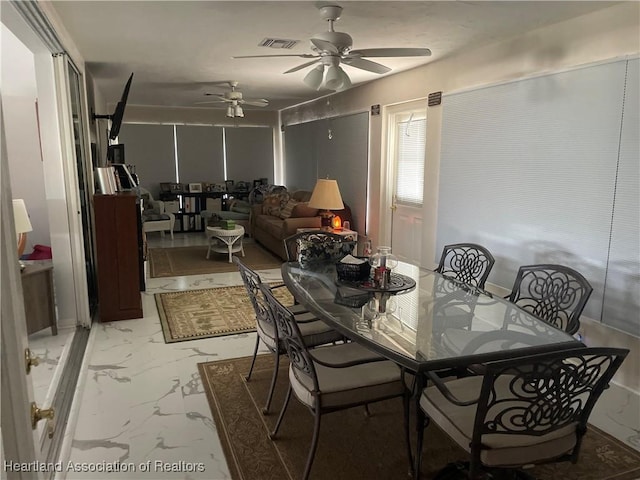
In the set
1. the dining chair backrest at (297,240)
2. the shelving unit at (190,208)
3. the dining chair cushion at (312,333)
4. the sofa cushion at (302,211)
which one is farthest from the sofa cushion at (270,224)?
the dining chair cushion at (312,333)

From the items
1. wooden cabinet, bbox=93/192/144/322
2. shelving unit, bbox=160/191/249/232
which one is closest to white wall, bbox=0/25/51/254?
wooden cabinet, bbox=93/192/144/322

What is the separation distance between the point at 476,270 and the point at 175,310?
2655 mm

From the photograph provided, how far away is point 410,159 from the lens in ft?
16.9

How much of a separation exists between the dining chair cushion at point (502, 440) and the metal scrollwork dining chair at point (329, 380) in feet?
0.84

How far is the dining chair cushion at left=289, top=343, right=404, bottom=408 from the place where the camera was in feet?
6.49

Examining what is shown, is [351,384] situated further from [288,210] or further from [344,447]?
[288,210]

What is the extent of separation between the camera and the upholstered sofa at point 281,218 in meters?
6.16

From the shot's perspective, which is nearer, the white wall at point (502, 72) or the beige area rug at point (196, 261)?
the white wall at point (502, 72)

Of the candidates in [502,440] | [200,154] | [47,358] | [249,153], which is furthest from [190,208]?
[502,440]

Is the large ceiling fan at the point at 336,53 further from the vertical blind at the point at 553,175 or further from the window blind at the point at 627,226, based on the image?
the window blind at the point at 627,226

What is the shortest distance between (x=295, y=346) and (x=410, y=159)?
3.65 metres

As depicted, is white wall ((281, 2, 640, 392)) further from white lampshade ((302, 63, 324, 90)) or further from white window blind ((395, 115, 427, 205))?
white lampshade ((302, 63, 324, 90))

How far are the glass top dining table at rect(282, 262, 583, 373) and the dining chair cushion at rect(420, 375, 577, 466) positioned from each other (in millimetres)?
204

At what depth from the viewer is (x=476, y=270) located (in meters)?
3.25
